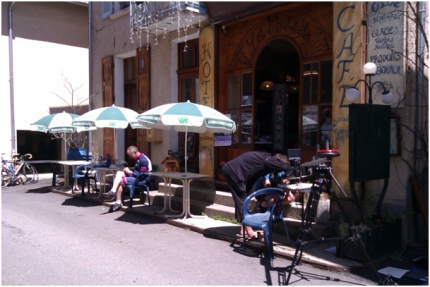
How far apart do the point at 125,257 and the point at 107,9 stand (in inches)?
363

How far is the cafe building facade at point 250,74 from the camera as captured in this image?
6.42 meters

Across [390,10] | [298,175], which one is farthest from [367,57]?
[298,175]

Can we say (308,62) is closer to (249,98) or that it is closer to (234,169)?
(249,98)

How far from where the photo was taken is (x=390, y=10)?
5.88m

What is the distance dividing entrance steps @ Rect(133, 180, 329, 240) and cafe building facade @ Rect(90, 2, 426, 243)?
526 mm

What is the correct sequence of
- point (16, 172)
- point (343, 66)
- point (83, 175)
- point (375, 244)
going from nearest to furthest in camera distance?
point (375, 244), point (343, 66), point (83, 175), point (16, 172)

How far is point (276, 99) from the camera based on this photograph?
9.09 metres

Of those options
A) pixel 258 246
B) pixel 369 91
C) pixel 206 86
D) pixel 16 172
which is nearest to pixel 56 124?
pixel 16 172

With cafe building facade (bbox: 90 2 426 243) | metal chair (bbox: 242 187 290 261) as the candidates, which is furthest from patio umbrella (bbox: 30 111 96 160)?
metal chair (bbox: 242 187 290 261)

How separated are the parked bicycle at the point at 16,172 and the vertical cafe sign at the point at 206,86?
299 inches

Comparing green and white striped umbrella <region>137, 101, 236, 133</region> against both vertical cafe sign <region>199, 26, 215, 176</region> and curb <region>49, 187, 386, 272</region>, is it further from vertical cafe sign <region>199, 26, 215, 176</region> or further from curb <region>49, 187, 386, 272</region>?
curb <region>49, 187, 386, 272</region>

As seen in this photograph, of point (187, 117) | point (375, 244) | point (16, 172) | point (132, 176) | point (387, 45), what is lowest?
point (375, 244)

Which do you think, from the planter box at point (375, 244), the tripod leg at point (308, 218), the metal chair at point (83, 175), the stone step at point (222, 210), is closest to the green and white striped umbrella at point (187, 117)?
the stone step at point (222, 210)

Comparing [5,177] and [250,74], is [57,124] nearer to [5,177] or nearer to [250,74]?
[5,177]
